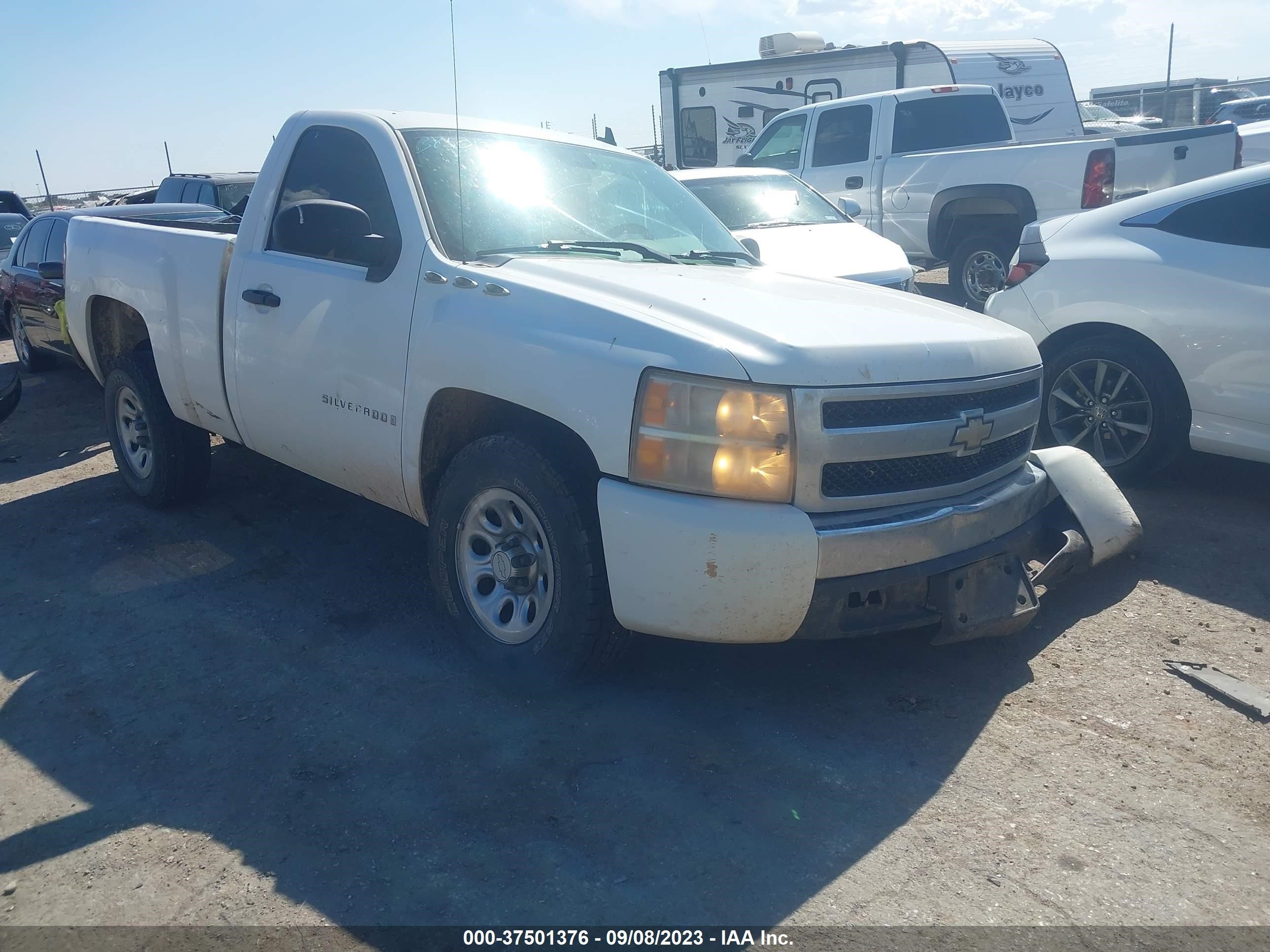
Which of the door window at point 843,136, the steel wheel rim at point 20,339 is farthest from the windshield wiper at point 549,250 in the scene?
the door window at point 843,136

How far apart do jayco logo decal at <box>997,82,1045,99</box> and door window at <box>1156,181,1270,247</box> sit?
989 centimetres

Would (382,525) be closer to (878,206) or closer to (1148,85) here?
(878,206)

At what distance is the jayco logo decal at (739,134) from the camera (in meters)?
16.9

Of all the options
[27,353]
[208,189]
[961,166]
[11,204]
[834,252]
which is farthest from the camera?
[11,204]

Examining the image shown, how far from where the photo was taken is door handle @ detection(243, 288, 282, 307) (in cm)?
445

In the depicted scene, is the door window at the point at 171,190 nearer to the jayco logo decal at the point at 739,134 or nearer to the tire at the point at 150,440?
the jayco logo decal at the point at 739,134

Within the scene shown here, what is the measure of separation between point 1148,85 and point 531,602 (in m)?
44.8

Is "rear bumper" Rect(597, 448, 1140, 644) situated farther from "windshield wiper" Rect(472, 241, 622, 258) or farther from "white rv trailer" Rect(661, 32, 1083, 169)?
"white rv trailer" Rect(661, 32, 1083, 169)

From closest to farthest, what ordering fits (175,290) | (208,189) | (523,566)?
(523,566) < (175,290) < (208,189)

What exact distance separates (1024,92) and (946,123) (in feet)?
12.1

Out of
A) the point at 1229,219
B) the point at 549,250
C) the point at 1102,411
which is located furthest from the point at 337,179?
the point at 1229,219

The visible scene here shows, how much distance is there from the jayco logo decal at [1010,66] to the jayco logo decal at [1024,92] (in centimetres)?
17

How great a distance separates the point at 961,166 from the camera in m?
10.3

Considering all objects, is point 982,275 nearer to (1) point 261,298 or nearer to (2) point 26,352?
(1) point 261,298
